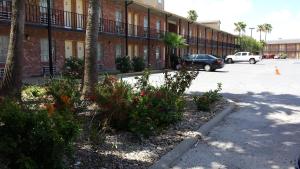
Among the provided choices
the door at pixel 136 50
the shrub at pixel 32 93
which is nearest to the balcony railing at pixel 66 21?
the door at pixel 136 50

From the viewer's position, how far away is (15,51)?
962cm

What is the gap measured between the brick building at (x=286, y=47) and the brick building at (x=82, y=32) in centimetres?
10013

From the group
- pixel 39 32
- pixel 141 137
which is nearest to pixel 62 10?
pixel 39 32

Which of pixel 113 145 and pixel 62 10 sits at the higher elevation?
pixel 62 10

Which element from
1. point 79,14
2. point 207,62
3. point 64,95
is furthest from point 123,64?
point 64,95

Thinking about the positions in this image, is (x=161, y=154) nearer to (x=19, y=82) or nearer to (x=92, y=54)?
(x=92, y=54)

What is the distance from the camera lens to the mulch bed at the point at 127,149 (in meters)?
4.86

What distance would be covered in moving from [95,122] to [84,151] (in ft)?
4.09

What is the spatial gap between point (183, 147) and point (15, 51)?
587 cm

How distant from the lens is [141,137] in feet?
20.0

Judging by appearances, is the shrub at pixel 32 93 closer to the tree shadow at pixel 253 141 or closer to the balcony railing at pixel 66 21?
the tree shadow at pixel 253 141

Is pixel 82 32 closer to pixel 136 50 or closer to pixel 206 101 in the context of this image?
pixel 136 50

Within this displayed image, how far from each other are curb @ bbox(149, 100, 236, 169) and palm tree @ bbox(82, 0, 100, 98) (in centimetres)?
308

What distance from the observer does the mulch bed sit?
16.0 ft
